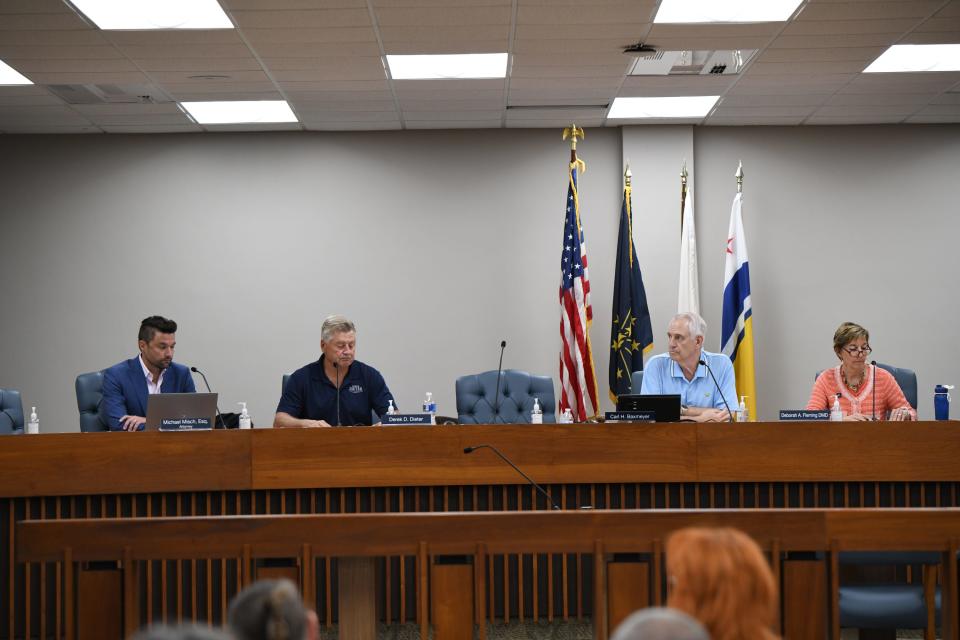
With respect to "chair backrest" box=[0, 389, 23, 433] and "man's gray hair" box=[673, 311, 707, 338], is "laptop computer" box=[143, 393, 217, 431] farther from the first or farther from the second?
"man's gray hair" box=[673, 311, 707, 338]

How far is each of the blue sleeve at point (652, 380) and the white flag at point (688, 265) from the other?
2.14 meters

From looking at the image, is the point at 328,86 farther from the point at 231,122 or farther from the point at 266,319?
the point at 266,319

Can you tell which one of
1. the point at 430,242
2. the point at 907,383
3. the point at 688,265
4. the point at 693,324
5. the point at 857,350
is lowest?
the point at 907,383

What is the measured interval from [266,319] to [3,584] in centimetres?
364

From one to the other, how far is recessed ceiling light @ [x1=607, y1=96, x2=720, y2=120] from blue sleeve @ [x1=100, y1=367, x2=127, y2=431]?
3.58m

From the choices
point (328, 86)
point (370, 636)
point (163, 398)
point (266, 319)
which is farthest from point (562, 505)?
point (266, 319)

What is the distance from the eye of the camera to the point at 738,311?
6816 millimetres

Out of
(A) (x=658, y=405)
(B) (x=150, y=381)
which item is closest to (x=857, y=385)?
(A) (x=658, y=405)

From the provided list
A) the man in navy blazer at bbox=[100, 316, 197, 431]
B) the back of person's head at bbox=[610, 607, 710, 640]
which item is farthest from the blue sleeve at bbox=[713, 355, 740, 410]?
the back of person's head at bbox=[610, 607, 710, 640]

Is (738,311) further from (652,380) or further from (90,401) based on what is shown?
(90,401)

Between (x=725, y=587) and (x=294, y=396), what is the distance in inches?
144

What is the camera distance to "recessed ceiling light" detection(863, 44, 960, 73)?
17.9ft

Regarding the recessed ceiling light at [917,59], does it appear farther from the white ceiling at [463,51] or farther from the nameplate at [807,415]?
the nameplate at [807,415]

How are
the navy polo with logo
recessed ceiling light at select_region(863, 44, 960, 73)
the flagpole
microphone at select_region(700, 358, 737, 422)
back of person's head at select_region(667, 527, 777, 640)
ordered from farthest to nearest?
the flagpole, recessed ceiling light at select_region(863, 44, 960, 73), the navy polo with logo, microphone at select_region(700, 358, 737, 422), back of person's head at select_region(667, 527, 777, 640)
